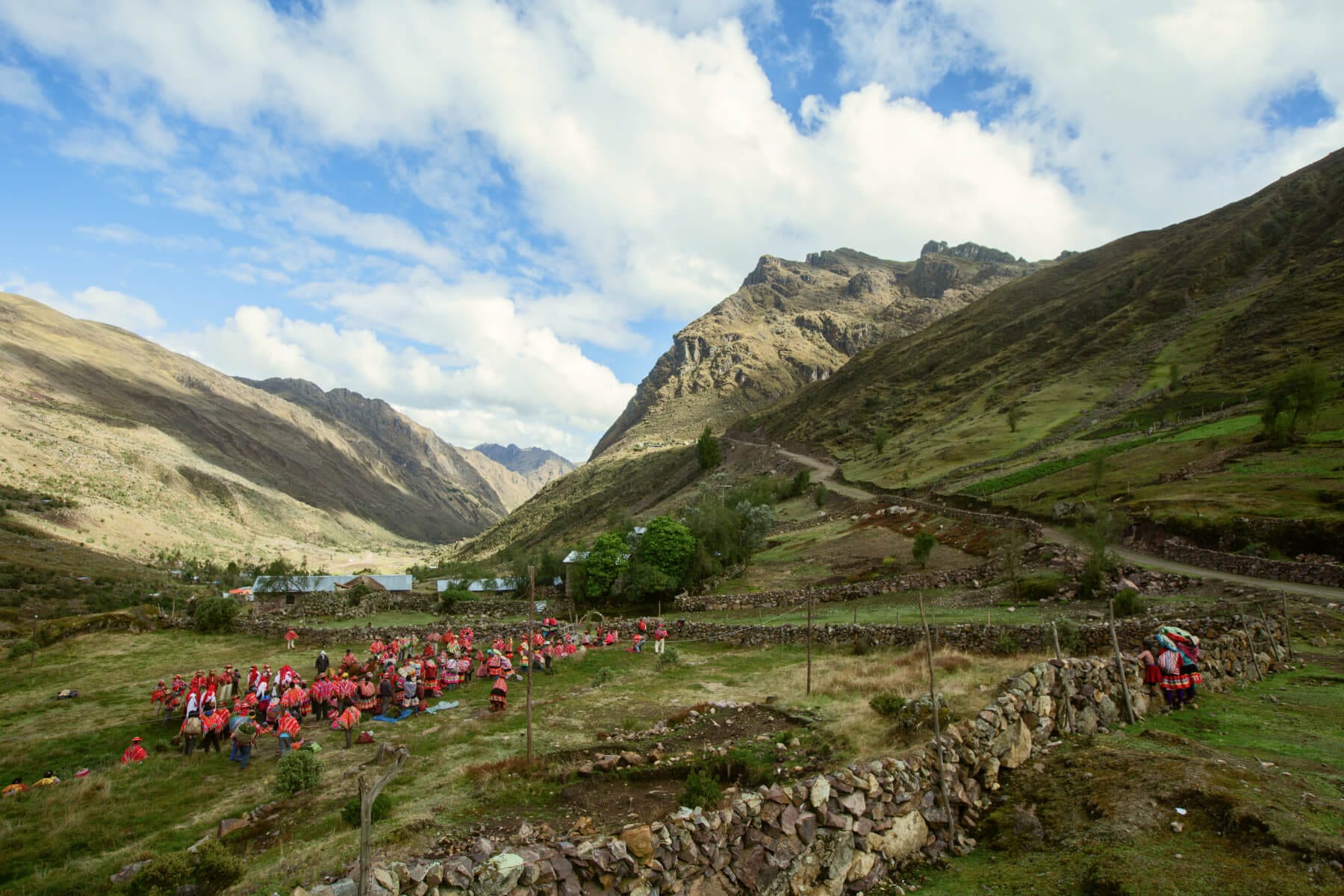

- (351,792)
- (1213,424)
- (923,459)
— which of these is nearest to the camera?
(351,792)

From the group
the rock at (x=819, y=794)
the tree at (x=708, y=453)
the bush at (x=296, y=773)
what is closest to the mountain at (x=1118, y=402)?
the tree at (x=708, y=453)

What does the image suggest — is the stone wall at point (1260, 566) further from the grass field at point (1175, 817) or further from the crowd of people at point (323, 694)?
the crowd of people at point (323, 694)

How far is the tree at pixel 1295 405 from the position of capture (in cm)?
4253

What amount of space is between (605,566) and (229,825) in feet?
120

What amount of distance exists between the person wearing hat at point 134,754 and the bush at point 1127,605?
3097 centimetres

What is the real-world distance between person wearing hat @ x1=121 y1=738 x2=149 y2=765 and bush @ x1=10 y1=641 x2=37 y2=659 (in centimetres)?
2202

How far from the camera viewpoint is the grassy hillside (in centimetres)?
4250

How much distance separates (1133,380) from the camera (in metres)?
89.6

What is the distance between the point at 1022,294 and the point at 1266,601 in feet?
560

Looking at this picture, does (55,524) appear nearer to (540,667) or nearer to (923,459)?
(540,667)

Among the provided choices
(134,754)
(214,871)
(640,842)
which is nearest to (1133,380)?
(640,842)

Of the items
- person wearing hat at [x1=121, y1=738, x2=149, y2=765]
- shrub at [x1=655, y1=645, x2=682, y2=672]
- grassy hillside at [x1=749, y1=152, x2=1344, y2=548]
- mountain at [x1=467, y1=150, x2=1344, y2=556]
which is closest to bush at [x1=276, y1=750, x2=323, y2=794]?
person wearing hat at [x1=121, y1=738, x2=149, y2=765]

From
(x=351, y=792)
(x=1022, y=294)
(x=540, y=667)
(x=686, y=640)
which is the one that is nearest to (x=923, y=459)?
(x=686, y=640)

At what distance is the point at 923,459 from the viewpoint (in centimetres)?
8038
